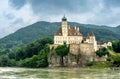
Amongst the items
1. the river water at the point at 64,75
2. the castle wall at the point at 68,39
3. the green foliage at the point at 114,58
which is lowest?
the river water at the point at 64,75

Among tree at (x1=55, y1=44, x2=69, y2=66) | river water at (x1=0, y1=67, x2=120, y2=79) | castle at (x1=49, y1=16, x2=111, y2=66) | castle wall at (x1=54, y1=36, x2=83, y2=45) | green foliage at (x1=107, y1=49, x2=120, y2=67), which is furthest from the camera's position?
castle wall at (x1=54, y1=36, x2=83, y2=45)

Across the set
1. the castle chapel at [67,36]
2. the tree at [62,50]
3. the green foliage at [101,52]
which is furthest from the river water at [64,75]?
the castle chapel at [67,36]

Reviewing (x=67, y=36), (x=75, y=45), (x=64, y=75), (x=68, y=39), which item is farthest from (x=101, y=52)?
(x=64, y=75)

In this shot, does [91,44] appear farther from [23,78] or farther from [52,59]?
[23,78]

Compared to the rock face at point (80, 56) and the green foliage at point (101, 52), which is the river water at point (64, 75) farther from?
the green foliage at point (101, 52)

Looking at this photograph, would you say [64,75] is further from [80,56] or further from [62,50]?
[62,50]

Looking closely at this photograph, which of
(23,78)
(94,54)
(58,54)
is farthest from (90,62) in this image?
(23,78)

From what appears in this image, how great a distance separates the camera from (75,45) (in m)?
174

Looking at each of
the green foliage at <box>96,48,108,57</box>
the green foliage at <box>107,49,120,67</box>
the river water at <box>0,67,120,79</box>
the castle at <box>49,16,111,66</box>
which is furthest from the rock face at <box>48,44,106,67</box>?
the river water at <box>0,67,120,79</box>

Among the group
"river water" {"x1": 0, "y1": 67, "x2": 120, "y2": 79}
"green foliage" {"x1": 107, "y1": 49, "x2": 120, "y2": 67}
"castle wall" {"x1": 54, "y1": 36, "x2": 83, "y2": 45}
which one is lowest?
"river water" {"x1": 0, "y1": 67, "x2": 120, "y2": 79}

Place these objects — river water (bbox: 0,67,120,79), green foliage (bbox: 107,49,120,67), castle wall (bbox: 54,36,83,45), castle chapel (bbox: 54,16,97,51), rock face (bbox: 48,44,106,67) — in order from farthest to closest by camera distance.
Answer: castle wall (bbox: 54,36,83,45), castle chapel (bbox: 54,16,97,51), rock face (bbox: 48,44,106,67), green foliage (bbox: 107,49,120,67), river water (bbox: 0,67,120,79)

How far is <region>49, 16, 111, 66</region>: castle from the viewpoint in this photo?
174000mm

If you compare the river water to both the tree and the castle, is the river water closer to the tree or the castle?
the castle

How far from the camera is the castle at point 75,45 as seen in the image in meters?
174
